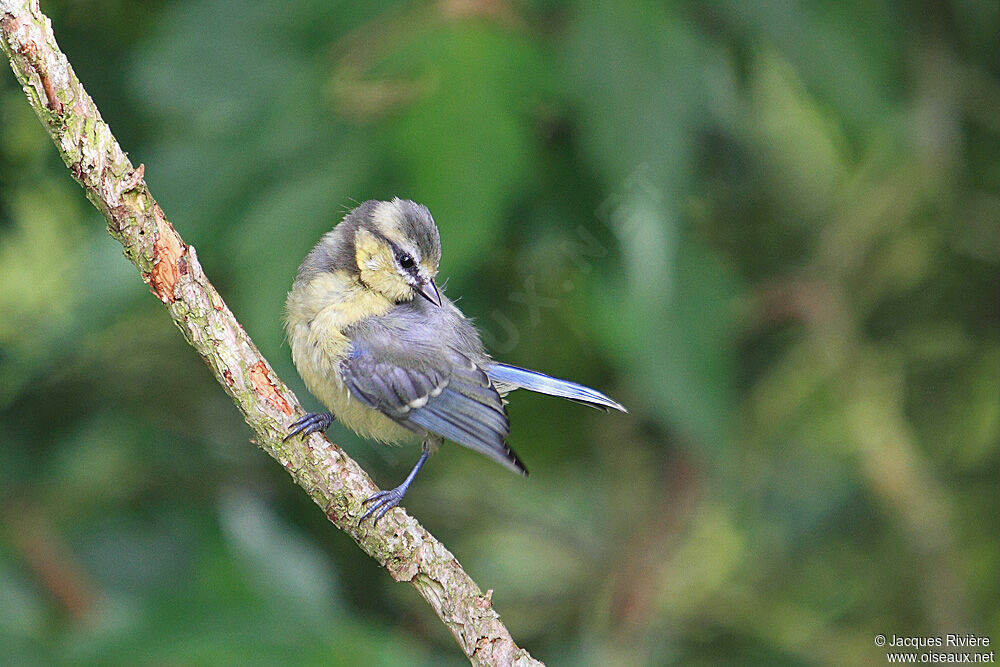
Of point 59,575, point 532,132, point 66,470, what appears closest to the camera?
point 532,132

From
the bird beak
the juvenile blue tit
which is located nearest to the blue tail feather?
the juvenile blue tit

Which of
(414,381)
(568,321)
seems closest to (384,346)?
(414,381)

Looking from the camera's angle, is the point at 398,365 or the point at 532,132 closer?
the point at 398,365

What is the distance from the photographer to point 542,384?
86cm

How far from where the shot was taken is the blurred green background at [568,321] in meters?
1.21

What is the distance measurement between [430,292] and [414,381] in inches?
4.1

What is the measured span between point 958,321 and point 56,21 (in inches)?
66.2

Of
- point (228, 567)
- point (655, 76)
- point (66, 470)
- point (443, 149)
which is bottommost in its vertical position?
point (228, 567)

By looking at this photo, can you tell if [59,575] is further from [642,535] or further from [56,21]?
[642,535]

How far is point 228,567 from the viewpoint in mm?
1284

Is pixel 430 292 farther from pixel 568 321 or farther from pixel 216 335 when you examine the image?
pixel 568 321

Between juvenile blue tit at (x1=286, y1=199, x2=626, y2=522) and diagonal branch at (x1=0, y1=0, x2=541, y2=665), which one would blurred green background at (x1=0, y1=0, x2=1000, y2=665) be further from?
diagonal branch at (x1=0, y1=0, x2=541, y2=665)

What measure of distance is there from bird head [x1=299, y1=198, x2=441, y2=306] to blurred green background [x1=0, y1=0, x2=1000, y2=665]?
0.13 m

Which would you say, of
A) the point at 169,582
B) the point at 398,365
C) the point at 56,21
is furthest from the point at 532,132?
the point at 169,582
